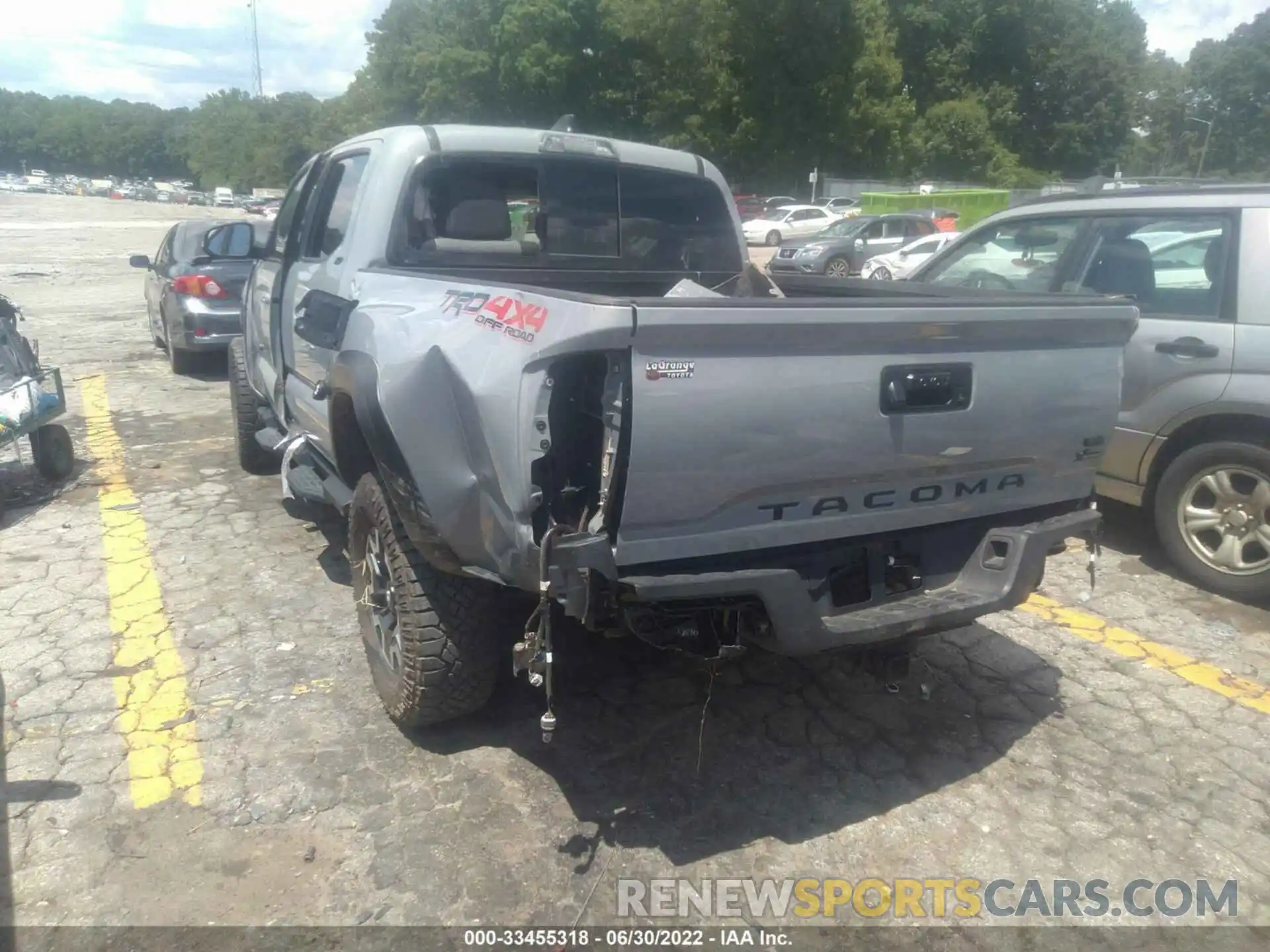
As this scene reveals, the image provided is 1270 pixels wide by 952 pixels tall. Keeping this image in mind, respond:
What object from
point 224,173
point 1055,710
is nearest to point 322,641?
point 1055,710

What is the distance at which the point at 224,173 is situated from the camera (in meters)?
116

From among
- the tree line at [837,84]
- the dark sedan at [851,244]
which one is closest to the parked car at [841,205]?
the tree line at [837,84]

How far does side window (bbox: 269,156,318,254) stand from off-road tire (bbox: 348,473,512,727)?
2494 millimetres

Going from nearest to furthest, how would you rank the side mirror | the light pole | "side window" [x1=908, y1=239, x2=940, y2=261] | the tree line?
the side mirror → "side window" [x1=908, y1=239, x2=940, y2=261] → the tree line → the light pole

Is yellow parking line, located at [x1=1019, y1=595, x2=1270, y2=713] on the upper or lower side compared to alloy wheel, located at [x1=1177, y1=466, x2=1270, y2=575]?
lower

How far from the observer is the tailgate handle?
2965 mm

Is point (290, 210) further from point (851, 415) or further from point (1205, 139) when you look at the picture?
point (1205, 139)

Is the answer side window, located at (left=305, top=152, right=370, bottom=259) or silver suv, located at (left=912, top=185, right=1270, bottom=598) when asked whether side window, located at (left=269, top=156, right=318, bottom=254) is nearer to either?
side window, located at (left=305, top=152, right=370, bottom=259)

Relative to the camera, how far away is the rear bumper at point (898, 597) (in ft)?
9.05

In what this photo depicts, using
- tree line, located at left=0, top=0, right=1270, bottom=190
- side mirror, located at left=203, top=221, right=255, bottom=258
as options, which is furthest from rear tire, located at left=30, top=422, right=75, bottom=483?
tree line, located at left=0, top=0, right=1270, bottom=190

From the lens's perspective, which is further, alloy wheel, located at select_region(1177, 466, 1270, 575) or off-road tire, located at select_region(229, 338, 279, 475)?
off-road tire, located at select_region(229, 338, 279, 475)

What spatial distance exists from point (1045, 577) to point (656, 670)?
2.42 m

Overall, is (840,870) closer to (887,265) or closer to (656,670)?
(656,670)

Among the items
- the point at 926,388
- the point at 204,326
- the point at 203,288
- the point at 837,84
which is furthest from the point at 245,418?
the point at 837,84
